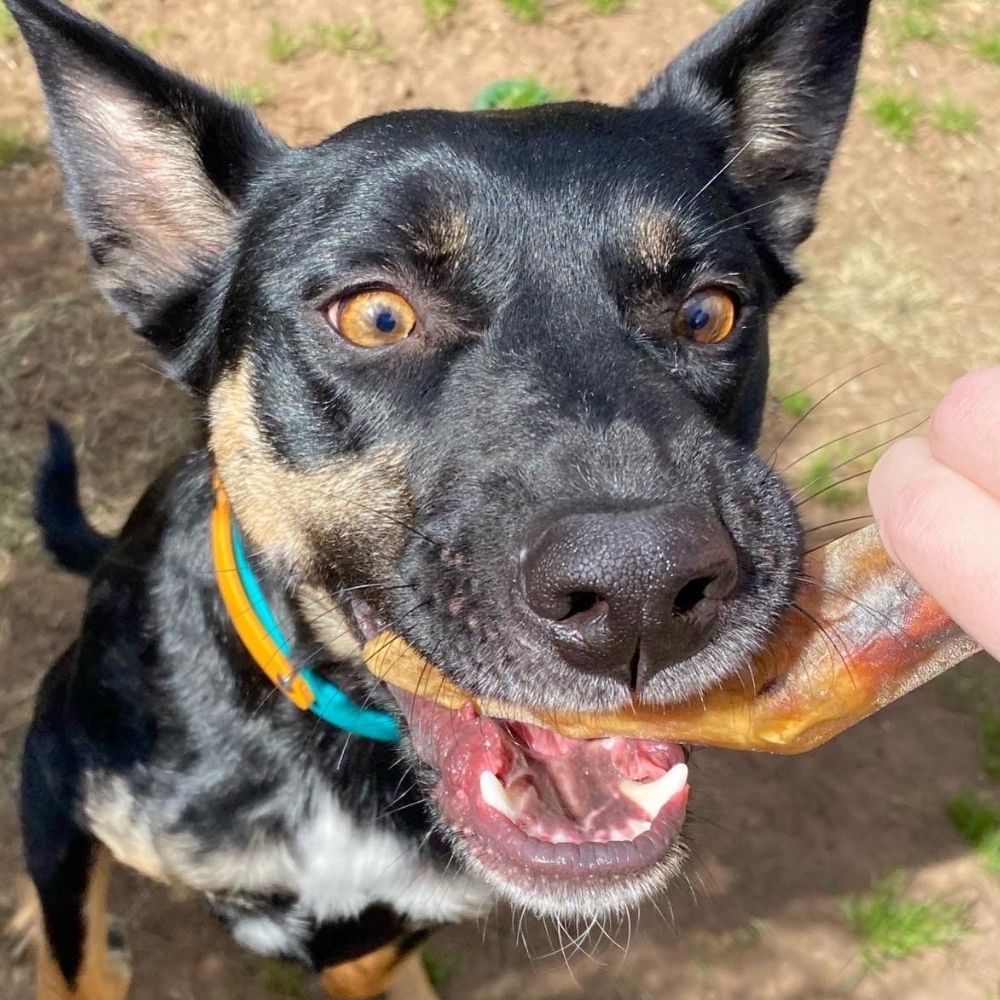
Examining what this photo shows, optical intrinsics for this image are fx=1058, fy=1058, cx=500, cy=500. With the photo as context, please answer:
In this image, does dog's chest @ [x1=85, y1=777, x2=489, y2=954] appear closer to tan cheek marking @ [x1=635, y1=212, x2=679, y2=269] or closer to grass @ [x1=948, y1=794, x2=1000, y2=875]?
tan cheek marking @ [x1=635, y1=212, x2=679, y2=269]

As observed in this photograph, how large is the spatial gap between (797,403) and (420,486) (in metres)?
3.70

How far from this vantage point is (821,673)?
6.43 ft

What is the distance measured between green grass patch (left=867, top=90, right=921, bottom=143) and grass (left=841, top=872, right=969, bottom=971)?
437 centimetres

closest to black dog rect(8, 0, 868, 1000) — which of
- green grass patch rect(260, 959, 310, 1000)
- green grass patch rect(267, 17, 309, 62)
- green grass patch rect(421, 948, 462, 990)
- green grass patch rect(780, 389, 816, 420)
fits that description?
green grass patch rect(260, 959, 310, 1000)

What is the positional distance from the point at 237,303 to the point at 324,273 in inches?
12.9

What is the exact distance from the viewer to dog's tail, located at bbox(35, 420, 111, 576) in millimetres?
3605

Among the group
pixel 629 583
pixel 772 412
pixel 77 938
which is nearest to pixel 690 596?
pixel 629 583

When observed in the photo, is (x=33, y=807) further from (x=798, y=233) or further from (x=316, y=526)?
(x=798, y=233)

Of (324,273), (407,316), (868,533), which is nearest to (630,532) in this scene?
(868,533)

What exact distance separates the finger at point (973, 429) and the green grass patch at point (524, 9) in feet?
17.6

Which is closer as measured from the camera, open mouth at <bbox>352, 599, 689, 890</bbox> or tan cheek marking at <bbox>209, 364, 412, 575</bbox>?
open mouth at <bbox>352, 599, 689, 890</bbox>

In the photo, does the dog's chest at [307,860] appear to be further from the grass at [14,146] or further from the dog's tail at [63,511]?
the grass at [14,146]

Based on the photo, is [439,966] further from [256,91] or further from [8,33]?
[8,33]

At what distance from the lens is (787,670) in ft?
6.56
